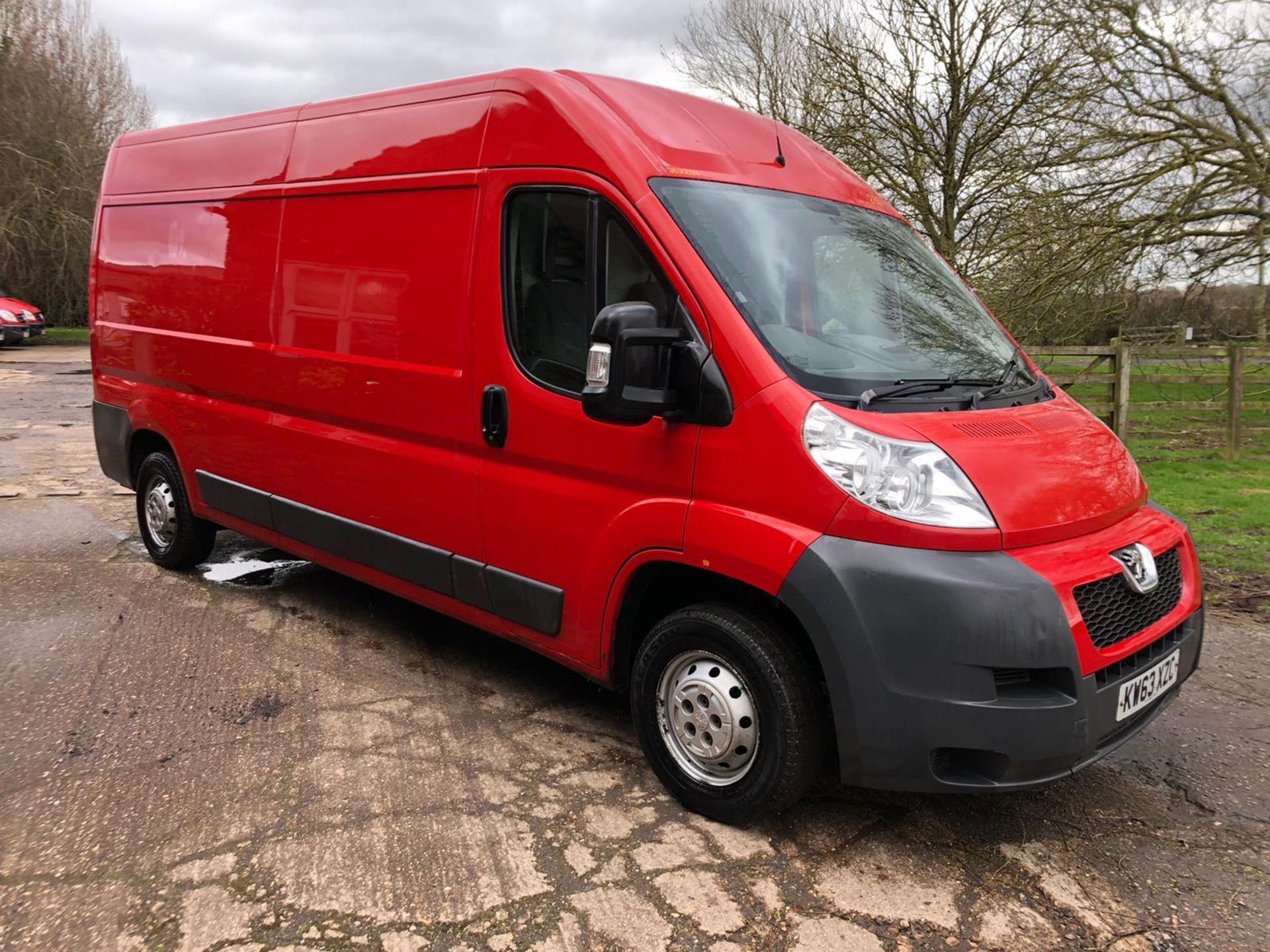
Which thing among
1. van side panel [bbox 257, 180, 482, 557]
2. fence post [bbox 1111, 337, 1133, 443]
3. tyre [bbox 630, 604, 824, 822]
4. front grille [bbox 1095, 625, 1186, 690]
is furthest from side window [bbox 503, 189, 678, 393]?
fence post [bbox 1111, 337, 1133, 443]

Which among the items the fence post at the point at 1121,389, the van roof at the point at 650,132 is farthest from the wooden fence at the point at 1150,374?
the van roof at the point at 650,132

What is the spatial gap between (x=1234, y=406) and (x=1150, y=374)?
104 centimetres

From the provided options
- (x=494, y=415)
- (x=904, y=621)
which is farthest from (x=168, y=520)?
(x=904, y=621)

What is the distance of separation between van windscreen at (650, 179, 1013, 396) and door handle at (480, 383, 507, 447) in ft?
3.07

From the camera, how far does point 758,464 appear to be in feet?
9.29

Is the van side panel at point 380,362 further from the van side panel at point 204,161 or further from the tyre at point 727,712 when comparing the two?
the tyre at point 727,712

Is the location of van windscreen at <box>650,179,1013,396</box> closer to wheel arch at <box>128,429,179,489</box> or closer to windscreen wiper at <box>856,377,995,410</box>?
windscreen wiper at <box>856,377,995,410</box>

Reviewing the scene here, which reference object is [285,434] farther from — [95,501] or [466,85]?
[95,501]

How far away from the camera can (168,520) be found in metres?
5.77

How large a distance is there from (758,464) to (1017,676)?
2.99 feet

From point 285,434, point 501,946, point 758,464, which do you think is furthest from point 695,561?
point 285,434

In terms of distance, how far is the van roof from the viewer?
10.7 ft

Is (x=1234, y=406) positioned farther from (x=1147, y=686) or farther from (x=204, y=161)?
(x=204, y=161)

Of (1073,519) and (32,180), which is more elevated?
(32,180)
